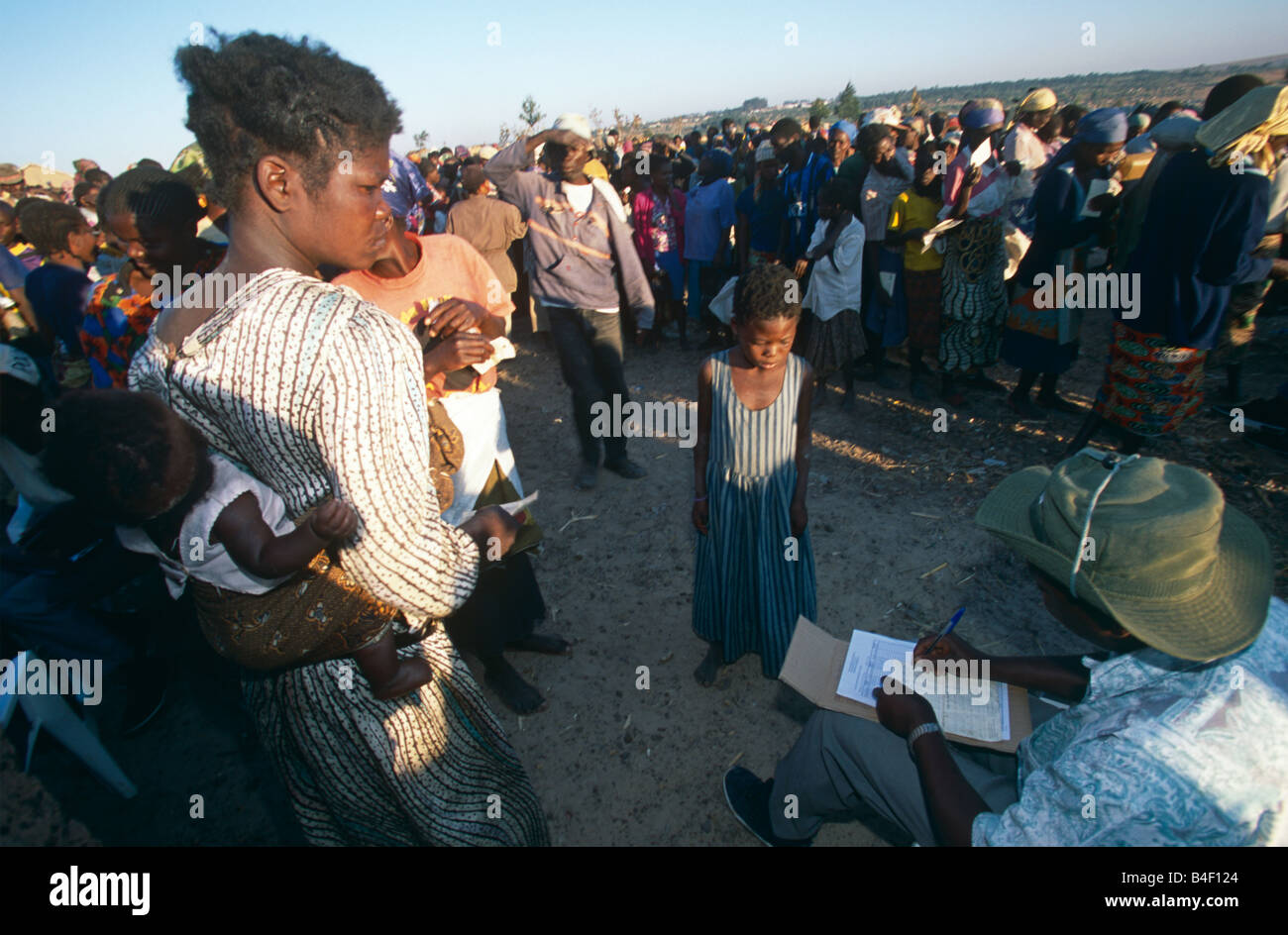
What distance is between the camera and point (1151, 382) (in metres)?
4.04

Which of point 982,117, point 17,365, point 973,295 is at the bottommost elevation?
point 17,365

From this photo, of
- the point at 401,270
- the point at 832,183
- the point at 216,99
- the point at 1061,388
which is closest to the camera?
the point at 216,99

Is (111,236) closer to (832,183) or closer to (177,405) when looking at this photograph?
(177,405)

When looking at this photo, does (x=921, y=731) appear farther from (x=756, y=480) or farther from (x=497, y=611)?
(x=497, y=611)

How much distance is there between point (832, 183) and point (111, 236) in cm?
482

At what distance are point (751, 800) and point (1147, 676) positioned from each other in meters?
1.70

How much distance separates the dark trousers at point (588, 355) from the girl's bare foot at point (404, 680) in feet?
10.9

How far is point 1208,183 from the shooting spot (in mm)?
3523

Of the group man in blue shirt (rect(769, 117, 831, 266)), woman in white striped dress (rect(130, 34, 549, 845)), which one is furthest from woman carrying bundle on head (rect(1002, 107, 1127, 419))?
woman in white striped dress (rect(130, 34, 549, 845))

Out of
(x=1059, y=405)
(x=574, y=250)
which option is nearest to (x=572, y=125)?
(x=574, y=250)

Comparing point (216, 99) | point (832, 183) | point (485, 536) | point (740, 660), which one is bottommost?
point (740, 660)

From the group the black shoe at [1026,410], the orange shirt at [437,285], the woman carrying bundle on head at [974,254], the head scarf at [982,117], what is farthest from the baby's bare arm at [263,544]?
the head scarf at [982,117]

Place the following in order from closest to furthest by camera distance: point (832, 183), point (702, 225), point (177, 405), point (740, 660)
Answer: point (177, 405) < point (740, 660) < point (832, 183) < point (702, 225)
